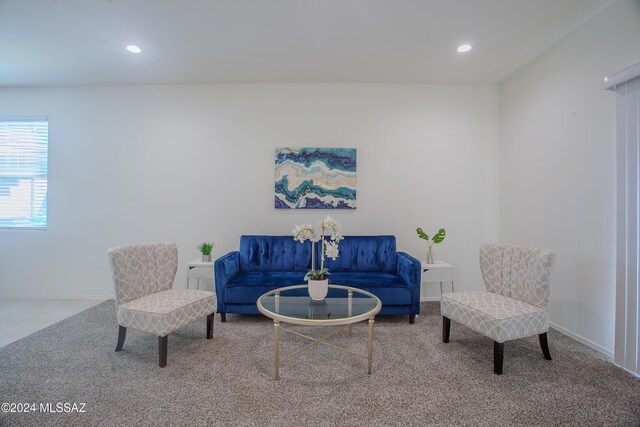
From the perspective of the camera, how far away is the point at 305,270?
3.55 metres

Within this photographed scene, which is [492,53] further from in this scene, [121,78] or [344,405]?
[121,78]

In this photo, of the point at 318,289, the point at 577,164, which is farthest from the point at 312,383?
the point at 577,164

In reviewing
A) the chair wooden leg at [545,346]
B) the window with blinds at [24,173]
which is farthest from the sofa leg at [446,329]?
the window with blinds at [24,173]

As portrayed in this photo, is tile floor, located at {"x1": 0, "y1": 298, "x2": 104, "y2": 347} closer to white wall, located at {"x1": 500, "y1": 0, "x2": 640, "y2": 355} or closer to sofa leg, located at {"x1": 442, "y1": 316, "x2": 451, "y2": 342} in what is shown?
sofa leg, located at {"x1": 442, "y1": 316, "x2": 451, "y2": 342}

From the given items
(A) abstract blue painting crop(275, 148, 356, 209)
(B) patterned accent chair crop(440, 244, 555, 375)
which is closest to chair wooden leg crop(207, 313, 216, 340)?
(A) abstract blue painting crop(275, 148, 356, 209)

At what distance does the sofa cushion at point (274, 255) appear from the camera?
3.59 metres

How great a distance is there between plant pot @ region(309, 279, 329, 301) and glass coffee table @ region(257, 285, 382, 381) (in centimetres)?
4

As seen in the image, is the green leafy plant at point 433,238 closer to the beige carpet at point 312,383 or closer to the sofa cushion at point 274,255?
the beige carpet at point 312,383

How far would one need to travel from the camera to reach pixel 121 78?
3.78 meters

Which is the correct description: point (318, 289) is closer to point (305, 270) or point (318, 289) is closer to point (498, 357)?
point (305, 270)

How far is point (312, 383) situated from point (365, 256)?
188 cm

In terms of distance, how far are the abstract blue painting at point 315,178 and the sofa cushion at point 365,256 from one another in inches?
22.6

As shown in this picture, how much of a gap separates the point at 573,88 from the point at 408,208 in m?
2.06

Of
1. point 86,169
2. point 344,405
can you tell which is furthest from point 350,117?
point 86,169
